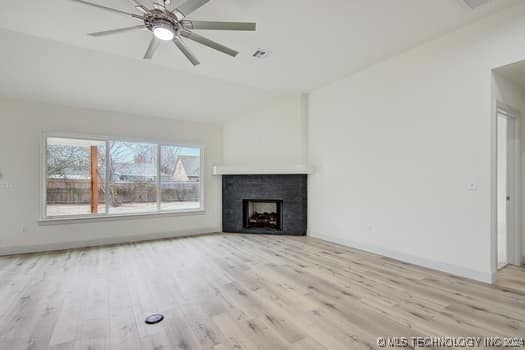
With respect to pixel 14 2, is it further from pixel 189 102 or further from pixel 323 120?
pixel 323 120

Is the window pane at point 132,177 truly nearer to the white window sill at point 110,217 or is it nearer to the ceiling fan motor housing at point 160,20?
the white window sill at point 110,217

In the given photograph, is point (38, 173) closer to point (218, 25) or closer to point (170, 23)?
point (170, 23)

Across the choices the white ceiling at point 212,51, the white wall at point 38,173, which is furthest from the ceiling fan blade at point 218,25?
the white wall at point 38,173

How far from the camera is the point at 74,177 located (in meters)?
4.72

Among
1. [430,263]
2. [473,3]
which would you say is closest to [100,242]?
[430,263]

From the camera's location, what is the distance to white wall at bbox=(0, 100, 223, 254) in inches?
163

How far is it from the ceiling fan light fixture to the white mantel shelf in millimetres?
3402

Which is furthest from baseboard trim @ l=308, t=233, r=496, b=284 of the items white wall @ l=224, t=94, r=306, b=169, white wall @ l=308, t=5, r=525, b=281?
white wall @ l=224, t=94, r=306, b=169

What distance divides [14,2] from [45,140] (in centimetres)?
267

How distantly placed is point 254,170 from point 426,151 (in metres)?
3.27

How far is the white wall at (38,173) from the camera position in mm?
4141

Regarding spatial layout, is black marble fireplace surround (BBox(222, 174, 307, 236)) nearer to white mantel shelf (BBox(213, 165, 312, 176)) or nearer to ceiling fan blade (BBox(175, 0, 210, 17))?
white mantel shelf (BBox(213, 165, 312, 176))

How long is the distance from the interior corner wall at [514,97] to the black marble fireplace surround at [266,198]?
333cm

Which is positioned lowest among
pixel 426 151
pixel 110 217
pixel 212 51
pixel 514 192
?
pixel 110 217
